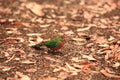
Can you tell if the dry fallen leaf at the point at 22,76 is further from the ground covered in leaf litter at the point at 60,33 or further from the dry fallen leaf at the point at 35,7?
the dry fallen leaf at the point at 35,7

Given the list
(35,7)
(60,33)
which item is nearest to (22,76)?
(60,33)

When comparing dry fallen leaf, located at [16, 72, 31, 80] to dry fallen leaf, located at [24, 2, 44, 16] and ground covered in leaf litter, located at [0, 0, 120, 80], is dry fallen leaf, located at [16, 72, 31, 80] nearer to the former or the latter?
ground covered in leaf litter, located at [0, 0, 120, 80]

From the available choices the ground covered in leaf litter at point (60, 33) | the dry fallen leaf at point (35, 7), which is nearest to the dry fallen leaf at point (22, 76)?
the ground covered in leaf litter at point (60, 33)

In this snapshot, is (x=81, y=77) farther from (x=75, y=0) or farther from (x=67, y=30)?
(x=75, y=0)

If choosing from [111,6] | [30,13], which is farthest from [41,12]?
[111,6]

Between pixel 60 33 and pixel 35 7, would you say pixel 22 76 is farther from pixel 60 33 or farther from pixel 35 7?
pixel 35 7

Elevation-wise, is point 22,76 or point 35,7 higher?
point 35,7

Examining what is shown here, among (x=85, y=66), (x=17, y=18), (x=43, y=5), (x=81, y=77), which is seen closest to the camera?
(x=81, y=77)

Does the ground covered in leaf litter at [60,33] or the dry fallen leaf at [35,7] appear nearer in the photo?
the ground covered in leaf litter at [60,33]
